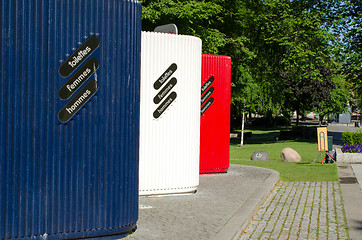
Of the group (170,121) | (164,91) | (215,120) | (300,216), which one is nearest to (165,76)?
(164,91)

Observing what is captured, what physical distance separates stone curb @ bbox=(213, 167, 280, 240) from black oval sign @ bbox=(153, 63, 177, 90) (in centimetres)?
308

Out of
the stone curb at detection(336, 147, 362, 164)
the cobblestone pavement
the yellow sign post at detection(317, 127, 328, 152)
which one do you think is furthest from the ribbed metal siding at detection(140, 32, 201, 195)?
the stone curb at detection(336, 147, 362, 164)

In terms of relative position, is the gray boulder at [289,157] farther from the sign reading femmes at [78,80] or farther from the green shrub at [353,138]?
the sign reading femmes at [78,80]

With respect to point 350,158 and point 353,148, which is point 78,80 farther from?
point 353,148

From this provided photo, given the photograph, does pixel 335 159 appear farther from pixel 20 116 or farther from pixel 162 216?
pixel 20 116

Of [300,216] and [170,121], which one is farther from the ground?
[170,121]

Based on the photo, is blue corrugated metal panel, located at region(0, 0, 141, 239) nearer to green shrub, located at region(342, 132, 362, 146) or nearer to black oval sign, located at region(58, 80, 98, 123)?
black oval sign, located at region(58, 80, 98, 123)

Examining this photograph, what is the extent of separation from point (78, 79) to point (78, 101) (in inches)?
11.5

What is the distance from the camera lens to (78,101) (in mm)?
6543

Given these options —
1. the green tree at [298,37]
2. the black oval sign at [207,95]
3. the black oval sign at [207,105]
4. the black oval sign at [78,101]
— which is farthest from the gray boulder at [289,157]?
the black oval sign at [78,101]

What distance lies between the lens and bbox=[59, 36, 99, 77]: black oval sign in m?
6.43

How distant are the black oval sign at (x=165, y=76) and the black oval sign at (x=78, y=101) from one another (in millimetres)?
3927

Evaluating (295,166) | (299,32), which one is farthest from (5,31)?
(299,32)

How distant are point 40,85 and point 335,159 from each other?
1547 cm
